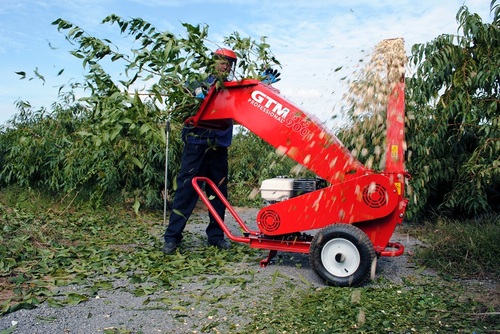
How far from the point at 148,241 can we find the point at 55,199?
9.30 feet

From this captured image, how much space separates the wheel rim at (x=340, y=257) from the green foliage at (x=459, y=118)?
2098mm

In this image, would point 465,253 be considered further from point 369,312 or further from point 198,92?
point 198,92

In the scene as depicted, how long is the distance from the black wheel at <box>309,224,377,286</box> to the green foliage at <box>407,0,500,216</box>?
2103 mm

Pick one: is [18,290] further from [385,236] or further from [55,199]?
[55,199]

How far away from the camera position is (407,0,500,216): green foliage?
5.30 m

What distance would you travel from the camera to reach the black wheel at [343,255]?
3613mm

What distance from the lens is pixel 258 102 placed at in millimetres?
3908

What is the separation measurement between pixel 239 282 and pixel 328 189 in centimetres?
101

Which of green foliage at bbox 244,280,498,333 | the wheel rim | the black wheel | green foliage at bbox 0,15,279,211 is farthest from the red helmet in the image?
green foliage at bbox 244,280,498,333

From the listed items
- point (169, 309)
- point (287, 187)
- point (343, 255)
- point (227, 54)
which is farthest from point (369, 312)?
point (227, 54)

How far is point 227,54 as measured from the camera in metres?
4.31

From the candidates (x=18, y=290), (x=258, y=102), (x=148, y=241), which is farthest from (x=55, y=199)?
(x=258, y=102)

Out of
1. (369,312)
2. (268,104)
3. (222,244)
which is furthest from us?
(222,244)

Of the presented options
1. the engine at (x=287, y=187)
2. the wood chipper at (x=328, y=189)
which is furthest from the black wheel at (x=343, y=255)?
the engine at (x=287, y=187)
